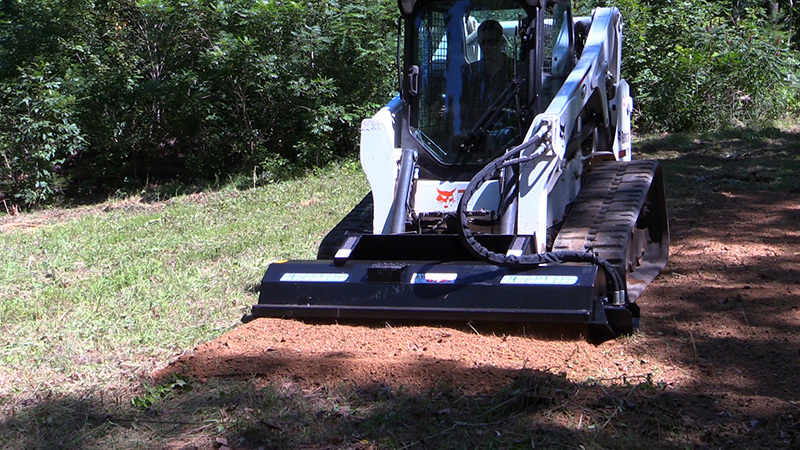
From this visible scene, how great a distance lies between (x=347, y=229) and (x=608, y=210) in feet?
6.41

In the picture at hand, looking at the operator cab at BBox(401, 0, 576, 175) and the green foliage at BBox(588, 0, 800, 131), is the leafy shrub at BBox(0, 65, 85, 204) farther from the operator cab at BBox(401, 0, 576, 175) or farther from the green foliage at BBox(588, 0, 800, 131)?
the green foliage at BBox(588, 0, 800, 131)

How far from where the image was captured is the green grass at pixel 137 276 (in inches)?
219

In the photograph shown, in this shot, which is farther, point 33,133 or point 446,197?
point 33,133

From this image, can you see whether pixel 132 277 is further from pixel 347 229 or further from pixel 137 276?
pixel 347 229

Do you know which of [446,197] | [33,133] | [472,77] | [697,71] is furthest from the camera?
[697,71]

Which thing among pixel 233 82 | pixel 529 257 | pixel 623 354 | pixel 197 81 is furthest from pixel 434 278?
pixel 197 81

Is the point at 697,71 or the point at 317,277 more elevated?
the point at 697,71

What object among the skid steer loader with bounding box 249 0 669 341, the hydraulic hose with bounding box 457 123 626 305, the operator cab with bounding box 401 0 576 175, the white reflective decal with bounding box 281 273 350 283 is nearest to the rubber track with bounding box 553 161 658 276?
the skid steer loader with bounding box 249 0 669 341

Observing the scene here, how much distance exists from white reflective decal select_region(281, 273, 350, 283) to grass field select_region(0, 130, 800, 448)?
2.15 ft

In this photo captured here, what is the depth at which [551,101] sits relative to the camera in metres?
6.26

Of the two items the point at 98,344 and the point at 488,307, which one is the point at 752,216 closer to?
the point at 488,307

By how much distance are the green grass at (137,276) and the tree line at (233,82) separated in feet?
6.98

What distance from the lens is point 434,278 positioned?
213 inches

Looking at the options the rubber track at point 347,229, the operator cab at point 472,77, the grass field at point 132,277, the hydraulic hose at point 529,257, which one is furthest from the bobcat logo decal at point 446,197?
the grass field at point 132,277
